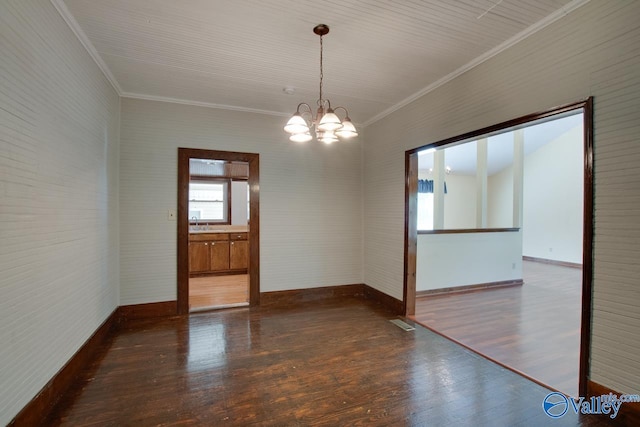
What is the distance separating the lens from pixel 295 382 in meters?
→ 2.27

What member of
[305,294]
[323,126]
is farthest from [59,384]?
[305,294]

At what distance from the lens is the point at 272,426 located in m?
1.79

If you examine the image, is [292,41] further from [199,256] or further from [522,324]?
[199,256]

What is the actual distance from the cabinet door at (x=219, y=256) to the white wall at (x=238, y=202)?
1.13 m

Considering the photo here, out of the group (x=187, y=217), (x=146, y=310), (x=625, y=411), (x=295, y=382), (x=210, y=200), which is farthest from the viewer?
(x=210, y=200)

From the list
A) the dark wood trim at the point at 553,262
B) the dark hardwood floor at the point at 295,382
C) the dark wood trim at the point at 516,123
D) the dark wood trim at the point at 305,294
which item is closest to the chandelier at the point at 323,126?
the dark wood trim at the point at 516,123

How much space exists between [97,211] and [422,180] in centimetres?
822

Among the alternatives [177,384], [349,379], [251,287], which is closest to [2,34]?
[177,384]

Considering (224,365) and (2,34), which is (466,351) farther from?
(2,34)

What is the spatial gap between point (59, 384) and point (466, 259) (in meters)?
5.33

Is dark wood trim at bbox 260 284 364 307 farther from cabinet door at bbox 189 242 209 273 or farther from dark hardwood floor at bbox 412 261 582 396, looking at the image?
cabinet door at bbox 189 242 209 273

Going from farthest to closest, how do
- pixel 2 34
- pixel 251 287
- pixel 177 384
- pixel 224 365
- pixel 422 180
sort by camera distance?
pixel 422 180, pixel 251 287, pixel 224 365, pixel 177 384, pixel 2 34

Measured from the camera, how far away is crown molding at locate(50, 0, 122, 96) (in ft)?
6.72

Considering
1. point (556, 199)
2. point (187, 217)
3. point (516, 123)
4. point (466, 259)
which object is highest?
point (516, 123)
